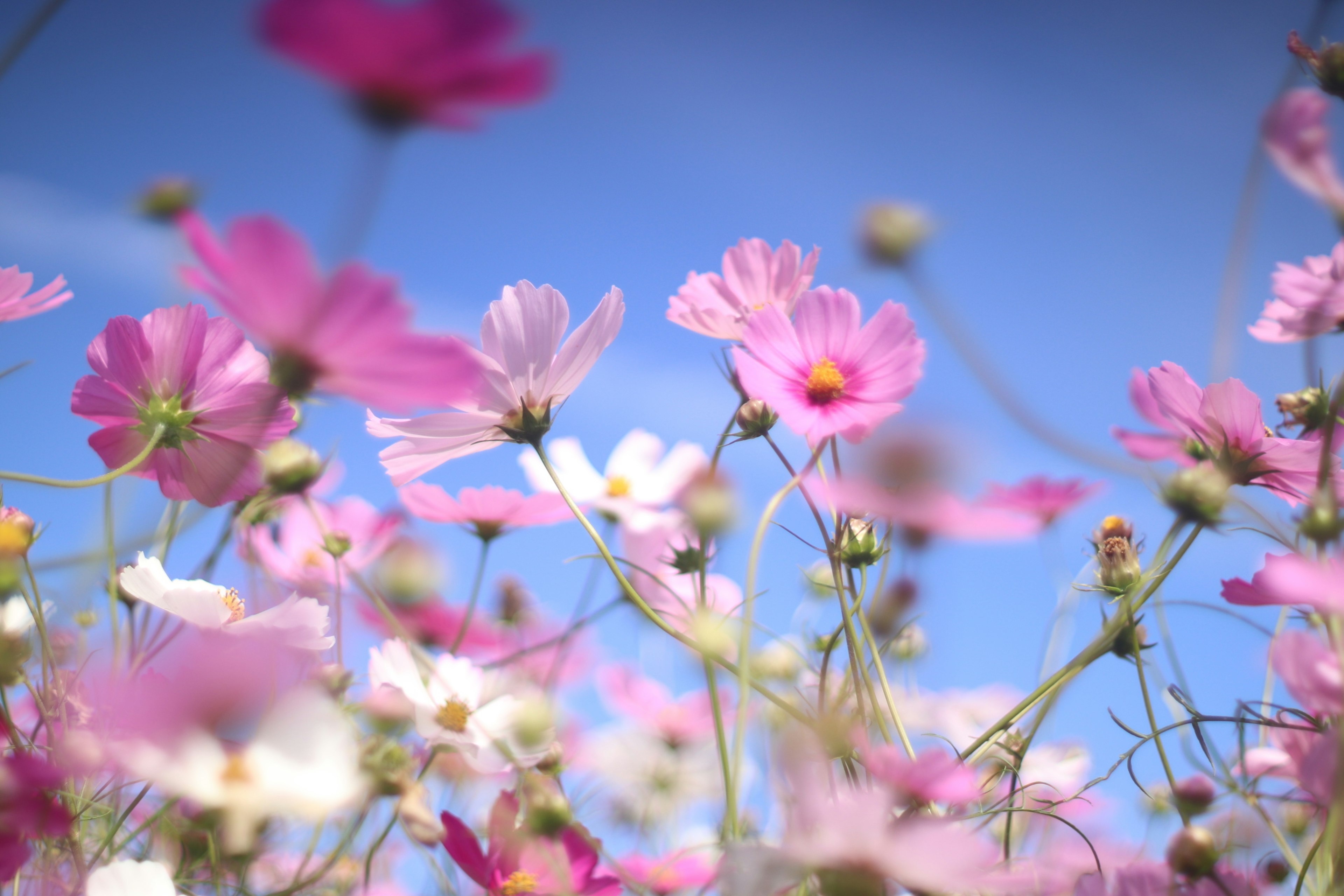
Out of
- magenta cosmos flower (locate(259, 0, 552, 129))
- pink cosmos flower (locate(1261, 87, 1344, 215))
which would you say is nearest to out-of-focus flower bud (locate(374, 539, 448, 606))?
magenta cosmos flower (locate(259, 0, 552, 129))

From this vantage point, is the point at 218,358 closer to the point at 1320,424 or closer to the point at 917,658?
the point at 1320,424

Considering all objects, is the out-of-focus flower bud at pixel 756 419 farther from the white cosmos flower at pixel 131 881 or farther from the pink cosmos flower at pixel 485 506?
the white cosmos flower at pixel 131 881

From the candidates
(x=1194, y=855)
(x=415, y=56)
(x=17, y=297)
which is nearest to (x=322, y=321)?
(x=415, y=56)

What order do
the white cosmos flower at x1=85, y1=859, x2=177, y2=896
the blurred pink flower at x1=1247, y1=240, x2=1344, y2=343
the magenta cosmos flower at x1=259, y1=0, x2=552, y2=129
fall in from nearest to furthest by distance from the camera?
the magenta cosmos flower at x1=259, y1=0, x2=552, y2=129, the white cosmos flower at x1=85, y1=859, x2=177, y2=896, the blurred pink flower at x1=1247, y1=240, x2=1344, y2=343

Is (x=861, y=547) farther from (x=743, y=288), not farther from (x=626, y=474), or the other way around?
(x=626, y=474)

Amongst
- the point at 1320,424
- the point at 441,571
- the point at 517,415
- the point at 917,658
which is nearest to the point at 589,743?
the point at 917,658

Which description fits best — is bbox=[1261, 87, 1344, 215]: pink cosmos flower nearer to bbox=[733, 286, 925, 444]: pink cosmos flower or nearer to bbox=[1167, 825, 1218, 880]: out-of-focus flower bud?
bbox=[733, 286, 925, 444]: pink cosmos flower

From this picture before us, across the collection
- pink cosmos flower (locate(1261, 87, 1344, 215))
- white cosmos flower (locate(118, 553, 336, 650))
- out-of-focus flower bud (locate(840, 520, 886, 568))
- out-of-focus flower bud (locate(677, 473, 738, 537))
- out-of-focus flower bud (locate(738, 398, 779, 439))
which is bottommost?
white cosmos flower (locate(118, 553, 336, 650))
